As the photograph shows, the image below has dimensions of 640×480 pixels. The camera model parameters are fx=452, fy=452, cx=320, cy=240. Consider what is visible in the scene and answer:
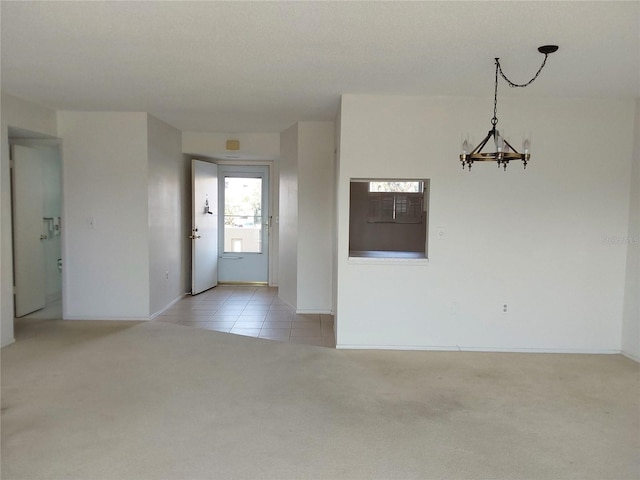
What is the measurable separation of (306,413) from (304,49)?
7.80 feet

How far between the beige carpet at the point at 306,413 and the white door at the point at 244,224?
3449 mm

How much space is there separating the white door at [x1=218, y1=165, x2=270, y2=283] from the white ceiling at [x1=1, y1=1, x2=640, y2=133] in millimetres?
3235

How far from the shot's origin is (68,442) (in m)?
2.58

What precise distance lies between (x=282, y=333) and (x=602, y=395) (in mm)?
2918

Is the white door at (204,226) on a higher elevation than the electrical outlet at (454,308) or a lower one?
higher

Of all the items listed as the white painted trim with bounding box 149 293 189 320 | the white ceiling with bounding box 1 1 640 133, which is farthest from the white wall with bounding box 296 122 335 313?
the white painted trim with bounding box 149 293 189 320

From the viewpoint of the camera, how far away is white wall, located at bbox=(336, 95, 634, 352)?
4.20m

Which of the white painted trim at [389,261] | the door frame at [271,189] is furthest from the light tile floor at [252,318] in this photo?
the door frame at [271,189]

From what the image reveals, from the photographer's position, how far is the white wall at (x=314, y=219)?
5.67m

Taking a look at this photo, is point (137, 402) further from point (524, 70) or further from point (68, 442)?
point (524, 70)

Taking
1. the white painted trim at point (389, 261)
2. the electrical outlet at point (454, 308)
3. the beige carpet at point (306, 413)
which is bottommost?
the beige carpet at point (306, 413)

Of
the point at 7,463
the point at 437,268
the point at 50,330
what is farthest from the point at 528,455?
the point at 50,330

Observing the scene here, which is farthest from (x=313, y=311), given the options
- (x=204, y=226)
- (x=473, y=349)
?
(x=204, y=226)

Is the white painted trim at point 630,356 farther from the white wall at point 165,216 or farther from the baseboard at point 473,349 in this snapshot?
the white wall at point 165,216
